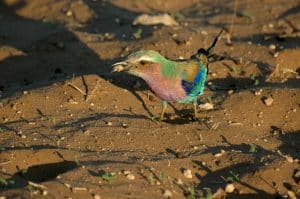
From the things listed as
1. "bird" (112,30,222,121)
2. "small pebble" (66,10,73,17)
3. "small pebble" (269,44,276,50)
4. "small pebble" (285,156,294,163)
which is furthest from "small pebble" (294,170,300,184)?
"small pebble" (66,10,73,17)

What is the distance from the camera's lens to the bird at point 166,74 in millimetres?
5688

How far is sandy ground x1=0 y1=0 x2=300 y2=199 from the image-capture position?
508 centimetres

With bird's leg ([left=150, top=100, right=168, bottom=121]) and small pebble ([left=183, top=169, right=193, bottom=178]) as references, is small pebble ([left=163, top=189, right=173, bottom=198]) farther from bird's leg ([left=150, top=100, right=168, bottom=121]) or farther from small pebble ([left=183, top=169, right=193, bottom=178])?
bird's leg ([left=150, top=100, right=168, bottom=121])

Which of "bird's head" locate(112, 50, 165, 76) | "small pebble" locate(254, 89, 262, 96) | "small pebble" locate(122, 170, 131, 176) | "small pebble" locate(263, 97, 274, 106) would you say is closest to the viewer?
"small pebble" locate(122, 170, 131, 176)

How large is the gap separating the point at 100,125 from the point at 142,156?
0.65 meters

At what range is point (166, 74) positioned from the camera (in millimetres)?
5734

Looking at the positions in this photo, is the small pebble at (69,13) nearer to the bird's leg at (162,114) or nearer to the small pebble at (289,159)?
the bird's leg at (162,114)

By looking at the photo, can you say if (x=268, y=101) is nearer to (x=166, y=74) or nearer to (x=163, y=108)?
(x=163, y=108)

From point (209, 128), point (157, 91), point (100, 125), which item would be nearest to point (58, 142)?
point (100, 125)

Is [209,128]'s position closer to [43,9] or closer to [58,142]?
[58,142]

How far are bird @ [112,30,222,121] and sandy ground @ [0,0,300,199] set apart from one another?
33 cm

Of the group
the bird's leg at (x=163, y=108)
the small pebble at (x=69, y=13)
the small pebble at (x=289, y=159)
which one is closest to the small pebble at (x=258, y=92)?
Answer: the bird's leg at (x=163, y=108)

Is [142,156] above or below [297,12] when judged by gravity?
below

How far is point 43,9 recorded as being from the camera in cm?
936
